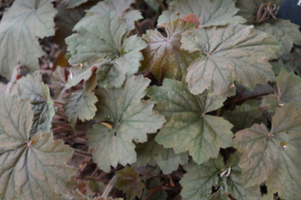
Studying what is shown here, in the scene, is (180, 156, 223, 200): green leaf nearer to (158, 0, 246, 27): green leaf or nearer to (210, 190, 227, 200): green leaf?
(210, 190, 227, 200): green leaf

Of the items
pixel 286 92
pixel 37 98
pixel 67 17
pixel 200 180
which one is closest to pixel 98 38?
pixel 37 98

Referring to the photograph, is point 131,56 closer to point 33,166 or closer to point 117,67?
point 117,67

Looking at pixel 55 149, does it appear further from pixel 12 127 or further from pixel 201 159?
pixel 201 159

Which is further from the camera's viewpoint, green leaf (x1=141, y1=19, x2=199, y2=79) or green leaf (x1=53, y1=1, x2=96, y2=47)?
green leaf (x1=53, y1=1, x2=96, y2=47)

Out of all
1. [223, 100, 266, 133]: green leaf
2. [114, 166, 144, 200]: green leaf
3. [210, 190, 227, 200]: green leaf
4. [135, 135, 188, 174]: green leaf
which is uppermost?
[223, 100, 266, 133]: green leaf

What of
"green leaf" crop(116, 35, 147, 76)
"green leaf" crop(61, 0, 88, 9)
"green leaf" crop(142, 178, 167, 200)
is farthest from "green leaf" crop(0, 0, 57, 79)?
"green leaf" crop(142, 178, 167, 200)

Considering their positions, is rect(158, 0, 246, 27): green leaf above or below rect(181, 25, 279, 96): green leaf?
above
